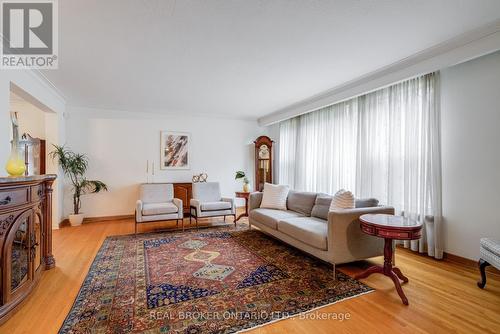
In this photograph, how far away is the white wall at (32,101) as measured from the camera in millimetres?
2551

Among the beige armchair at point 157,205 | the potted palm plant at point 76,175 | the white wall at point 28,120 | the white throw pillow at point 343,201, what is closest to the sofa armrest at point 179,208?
the beige armchair at point 157,205

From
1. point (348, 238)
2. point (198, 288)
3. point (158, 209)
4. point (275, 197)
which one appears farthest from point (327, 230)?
point (158, 209)

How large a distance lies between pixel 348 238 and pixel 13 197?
10.3ft

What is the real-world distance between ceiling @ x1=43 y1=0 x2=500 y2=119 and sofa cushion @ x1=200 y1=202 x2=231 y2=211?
2.16 m

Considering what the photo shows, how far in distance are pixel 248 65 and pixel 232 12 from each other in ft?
3.63

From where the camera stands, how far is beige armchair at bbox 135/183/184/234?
4105 millimetres

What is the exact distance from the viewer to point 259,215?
4.04 metres

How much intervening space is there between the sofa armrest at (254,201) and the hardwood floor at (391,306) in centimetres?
198

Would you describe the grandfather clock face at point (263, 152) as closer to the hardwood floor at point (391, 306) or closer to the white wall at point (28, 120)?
the hardwood floor at point (391, 306)

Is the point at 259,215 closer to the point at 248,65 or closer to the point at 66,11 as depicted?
the point at 248,65

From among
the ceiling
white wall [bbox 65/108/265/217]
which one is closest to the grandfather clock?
white wall [bbox 65/108/265/217]

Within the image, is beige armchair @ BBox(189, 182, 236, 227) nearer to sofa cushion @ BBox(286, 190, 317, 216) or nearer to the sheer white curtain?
sofa cushion @ BBox(286, 190, 317, 216)

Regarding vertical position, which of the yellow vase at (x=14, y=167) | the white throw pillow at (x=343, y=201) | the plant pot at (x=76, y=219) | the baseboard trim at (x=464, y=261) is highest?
the yellow vase at (x=14, y=167)

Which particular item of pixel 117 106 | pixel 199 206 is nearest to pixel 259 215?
pixel 199 206
